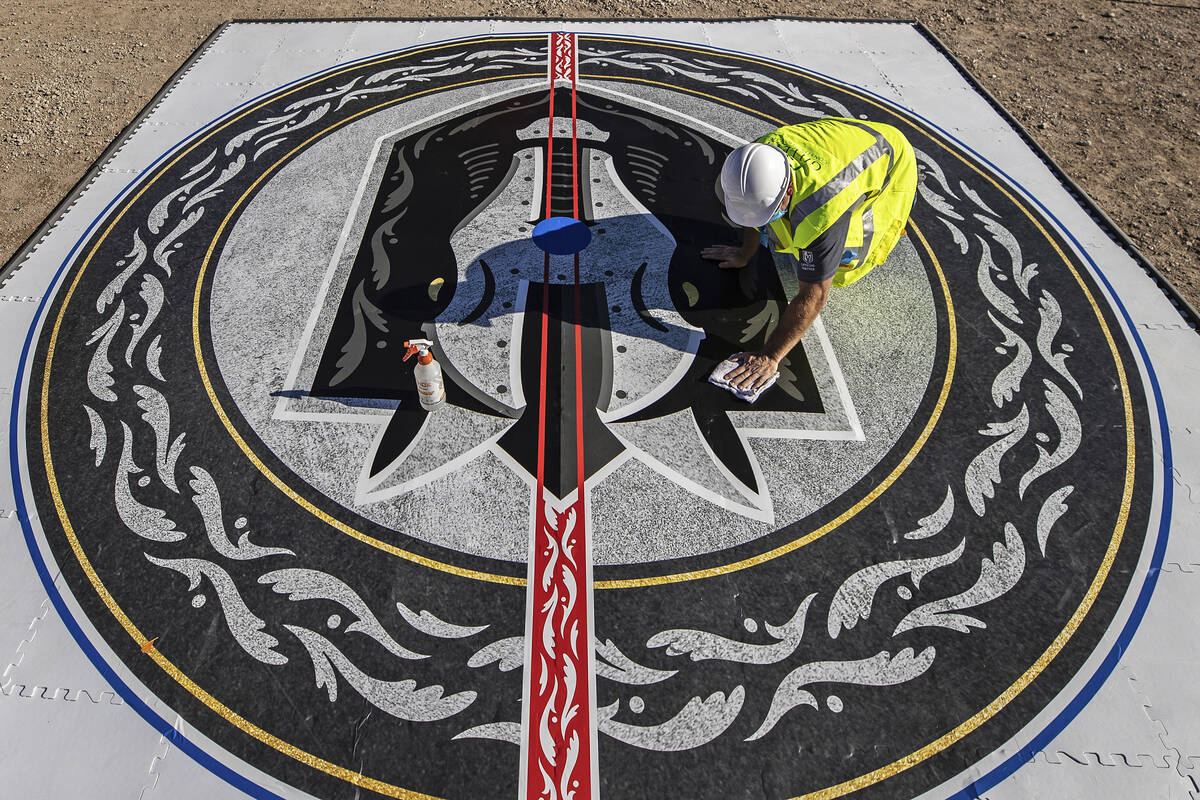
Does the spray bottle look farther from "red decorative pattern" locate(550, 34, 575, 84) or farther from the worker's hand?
"red decorative pattern" locate(550, 34, 575, 84)

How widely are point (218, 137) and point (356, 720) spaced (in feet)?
24.5

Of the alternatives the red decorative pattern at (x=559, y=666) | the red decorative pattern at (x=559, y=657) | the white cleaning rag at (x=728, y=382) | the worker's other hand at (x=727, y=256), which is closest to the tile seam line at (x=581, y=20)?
the worker's other hand at (x=727, y=256)

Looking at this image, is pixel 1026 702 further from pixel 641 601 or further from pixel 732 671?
pixel 641 601

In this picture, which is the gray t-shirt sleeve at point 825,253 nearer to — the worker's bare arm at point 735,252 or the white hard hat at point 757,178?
the white hard hat at point 757,178

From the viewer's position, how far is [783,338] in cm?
573

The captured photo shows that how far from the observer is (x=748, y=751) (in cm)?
406

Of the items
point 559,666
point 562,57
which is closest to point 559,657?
point 559,666

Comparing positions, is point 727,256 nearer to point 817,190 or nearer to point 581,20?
point 817,190

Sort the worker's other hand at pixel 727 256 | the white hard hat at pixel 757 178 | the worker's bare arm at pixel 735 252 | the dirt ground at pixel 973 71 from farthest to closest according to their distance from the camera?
the dirt ground at pixel 973 71, the worker's other hand at pixel 727 256, the worker's bare arm at pixel 735 252, the white hard hat at pixel 757 178

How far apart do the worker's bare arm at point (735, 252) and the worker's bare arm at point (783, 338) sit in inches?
41.2

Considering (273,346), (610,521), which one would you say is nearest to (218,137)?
(273,346)

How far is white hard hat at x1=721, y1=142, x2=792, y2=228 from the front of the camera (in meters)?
5.02

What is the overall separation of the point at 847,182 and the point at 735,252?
162 cm

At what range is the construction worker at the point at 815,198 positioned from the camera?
5.10m
